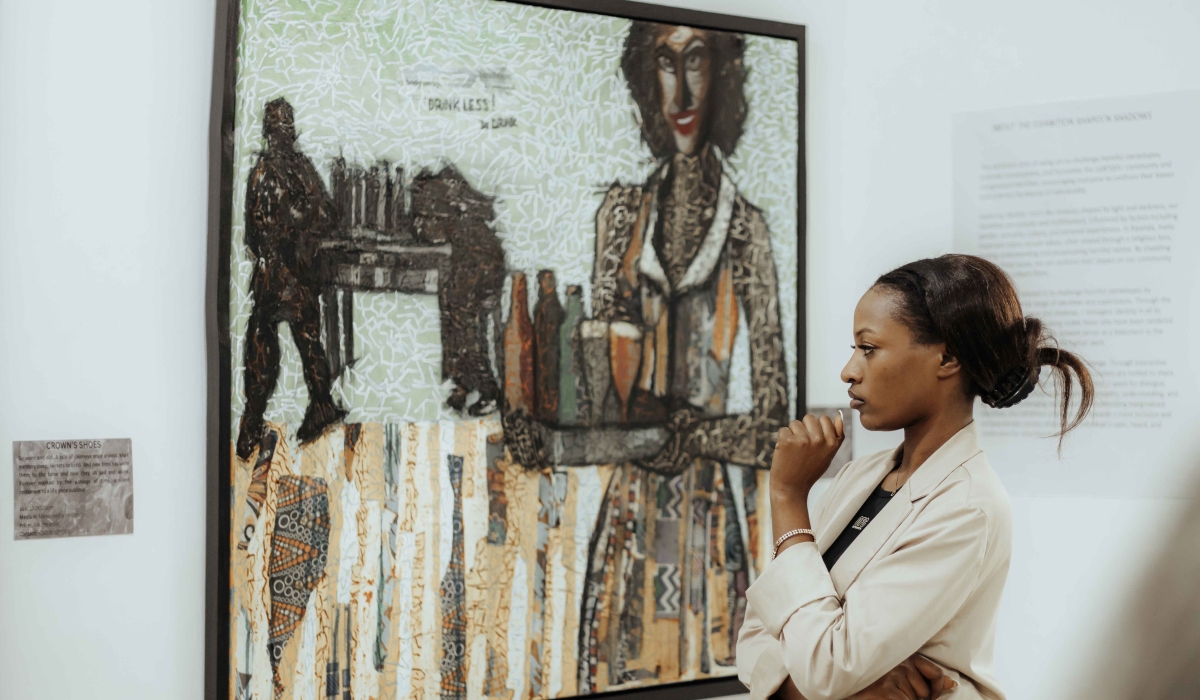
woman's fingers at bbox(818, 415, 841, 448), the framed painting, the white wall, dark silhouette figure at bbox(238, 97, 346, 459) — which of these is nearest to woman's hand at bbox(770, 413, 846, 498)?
woman's fingers at bbox(818, 415, 841, 448)

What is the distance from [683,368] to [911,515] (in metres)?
0.78

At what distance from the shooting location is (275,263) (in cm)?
161

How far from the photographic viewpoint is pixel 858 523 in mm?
1321

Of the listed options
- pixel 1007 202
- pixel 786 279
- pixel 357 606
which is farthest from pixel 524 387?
pixel 1007 202

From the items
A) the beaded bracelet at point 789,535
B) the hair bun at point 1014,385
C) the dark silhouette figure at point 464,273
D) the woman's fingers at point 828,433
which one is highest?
the dark silhouette figure at point 464,273

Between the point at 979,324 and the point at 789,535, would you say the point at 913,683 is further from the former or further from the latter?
the point at 979,324

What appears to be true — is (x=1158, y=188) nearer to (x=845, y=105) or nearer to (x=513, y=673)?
(x=845, y=105)

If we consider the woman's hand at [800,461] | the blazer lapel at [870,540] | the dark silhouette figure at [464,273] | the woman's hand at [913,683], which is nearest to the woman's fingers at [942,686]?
the woman's hand at [913,683]

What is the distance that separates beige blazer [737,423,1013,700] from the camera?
3.56 feet

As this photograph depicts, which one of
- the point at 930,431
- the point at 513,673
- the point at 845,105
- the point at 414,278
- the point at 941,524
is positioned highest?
the point at 845,105

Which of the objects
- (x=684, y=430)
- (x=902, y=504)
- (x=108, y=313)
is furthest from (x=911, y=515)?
(x=108, y=313)

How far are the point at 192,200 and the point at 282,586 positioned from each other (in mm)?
700

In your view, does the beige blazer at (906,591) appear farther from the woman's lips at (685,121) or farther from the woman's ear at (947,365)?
the woman's lips at (685,121)

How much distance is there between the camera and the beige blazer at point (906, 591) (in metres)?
1.09
